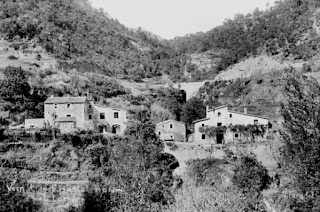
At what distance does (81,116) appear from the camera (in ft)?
142

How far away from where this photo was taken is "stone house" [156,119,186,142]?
142 ft

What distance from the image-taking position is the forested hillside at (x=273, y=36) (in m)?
69.4

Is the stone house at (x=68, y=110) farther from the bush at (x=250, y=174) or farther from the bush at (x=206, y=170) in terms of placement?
the bush at (x=250, y=174)

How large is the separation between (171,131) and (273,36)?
40.3 m

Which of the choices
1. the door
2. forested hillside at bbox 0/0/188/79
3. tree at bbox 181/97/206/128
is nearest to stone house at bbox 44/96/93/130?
the door

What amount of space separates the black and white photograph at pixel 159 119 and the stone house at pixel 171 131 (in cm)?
24

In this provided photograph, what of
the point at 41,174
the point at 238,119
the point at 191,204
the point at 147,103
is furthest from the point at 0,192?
the point at 147,103

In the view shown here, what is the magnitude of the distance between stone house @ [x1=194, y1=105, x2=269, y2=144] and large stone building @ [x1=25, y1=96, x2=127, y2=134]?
27.2 ft

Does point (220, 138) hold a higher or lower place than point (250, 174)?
higher

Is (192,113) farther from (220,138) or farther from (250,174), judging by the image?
(250,174)

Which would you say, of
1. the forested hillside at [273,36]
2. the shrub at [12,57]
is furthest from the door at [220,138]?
the shrub at [12,57]

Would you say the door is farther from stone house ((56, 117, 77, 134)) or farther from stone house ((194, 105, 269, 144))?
stone house ((56, 117, 77, 134))

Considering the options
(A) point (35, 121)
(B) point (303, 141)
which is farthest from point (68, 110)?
(B) point (303, 141)

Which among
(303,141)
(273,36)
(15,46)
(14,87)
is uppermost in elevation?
(273,36)
